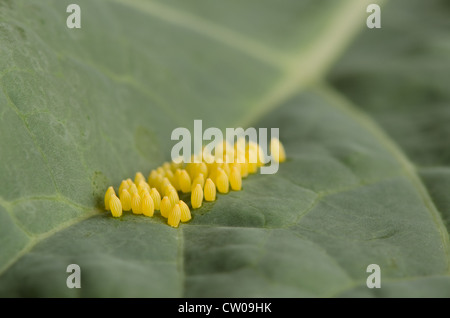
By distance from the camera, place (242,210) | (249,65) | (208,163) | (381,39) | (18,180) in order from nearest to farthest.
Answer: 1. (18,180)
2. (242,210)
3. (208,163)
4. (249,65)
5. (381,39)

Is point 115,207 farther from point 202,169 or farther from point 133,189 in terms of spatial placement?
point 202,169

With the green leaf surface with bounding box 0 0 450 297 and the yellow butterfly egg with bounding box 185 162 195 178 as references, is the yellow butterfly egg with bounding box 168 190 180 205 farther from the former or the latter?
the yellow butterfly egg with bounding box 185 162 195 178

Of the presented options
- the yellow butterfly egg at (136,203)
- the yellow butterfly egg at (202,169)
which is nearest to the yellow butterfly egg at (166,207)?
the yellow butterfly egg at (136,203)

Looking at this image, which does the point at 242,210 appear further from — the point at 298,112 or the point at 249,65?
the point at 249,65

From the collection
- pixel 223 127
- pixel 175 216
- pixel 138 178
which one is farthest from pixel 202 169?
pixel 223 127

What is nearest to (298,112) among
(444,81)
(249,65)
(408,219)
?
(249,65)
